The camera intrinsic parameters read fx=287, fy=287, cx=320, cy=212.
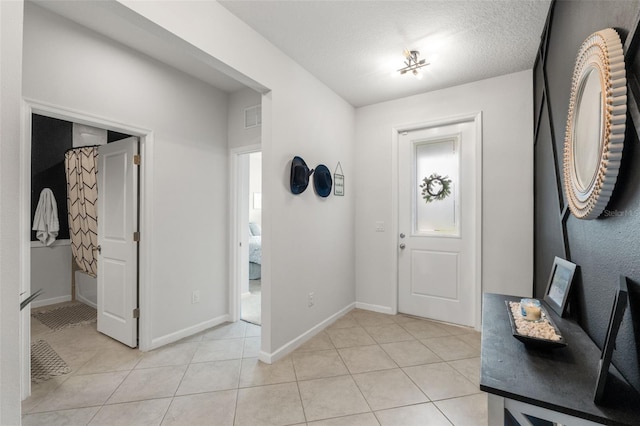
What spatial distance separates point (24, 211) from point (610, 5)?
324cm

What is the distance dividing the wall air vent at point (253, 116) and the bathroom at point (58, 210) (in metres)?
2.26

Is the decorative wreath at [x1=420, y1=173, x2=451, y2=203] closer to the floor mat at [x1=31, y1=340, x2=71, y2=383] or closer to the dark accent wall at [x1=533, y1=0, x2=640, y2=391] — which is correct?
the dark accent wall at [x1=533, y1=0, x2=640, y2=391]

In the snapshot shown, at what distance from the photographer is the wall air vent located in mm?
3150

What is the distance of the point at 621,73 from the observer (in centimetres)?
86

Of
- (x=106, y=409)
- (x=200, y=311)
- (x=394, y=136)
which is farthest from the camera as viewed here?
(x=394, y=136)

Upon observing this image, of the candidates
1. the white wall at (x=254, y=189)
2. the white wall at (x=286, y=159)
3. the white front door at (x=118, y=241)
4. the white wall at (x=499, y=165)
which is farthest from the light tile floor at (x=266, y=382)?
the white wall at (x=254, y=189)

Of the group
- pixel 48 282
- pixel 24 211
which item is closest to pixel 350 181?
pixel 24 211

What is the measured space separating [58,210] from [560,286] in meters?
5.72

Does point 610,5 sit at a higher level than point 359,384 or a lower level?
higher

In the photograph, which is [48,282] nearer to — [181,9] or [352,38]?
[181,9]

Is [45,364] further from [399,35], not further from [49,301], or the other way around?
[399,35]

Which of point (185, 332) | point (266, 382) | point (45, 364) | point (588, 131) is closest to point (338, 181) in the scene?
point (266, 382)

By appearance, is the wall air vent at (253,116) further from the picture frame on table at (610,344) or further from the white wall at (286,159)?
the picture frame on table at (610,344)

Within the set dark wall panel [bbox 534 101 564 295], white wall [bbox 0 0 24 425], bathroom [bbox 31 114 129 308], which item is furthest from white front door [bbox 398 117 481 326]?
bathroom [bbox 31 114 129 308]
